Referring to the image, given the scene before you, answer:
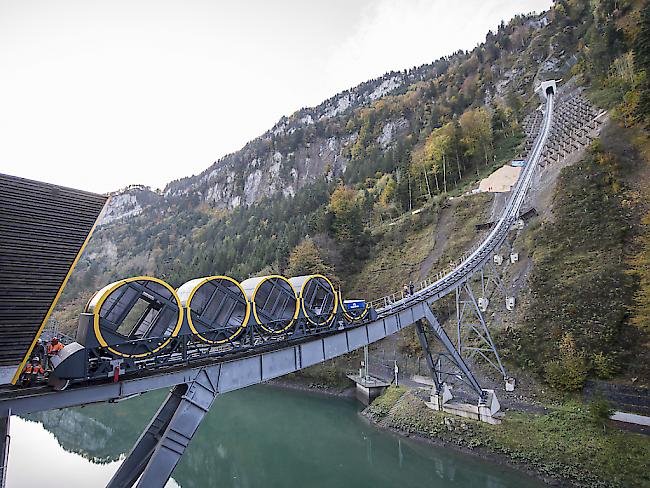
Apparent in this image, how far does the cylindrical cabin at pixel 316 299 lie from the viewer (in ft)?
43.3

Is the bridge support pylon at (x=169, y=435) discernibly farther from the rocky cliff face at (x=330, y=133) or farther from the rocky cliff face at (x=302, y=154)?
the rocky cliff face at (x=302, y=154)

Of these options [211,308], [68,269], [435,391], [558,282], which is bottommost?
[435,391]

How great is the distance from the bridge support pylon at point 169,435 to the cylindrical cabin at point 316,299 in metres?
4.49

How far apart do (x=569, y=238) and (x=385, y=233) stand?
68.3ft

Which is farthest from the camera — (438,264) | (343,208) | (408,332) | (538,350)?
(343,208)

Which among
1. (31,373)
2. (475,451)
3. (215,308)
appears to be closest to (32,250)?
(31,373)

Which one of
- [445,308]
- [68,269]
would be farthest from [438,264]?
[68,269]

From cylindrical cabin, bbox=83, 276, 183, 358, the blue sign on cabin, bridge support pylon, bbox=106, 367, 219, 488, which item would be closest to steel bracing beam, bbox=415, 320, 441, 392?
the blue sign on cabin

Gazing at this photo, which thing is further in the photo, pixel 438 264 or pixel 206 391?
pixel 438 264

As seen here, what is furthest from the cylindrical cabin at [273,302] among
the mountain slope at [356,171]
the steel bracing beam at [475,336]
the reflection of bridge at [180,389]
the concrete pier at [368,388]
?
the mountain slope at [356,171]

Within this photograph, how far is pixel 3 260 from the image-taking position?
30.7ft

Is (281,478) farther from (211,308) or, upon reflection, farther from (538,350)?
(538,350)

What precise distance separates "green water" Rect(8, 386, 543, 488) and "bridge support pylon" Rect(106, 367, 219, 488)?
443 inches

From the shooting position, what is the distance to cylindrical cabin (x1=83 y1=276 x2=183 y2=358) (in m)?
8.18
